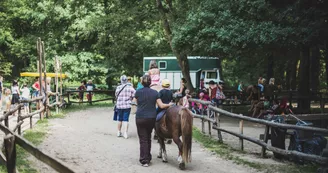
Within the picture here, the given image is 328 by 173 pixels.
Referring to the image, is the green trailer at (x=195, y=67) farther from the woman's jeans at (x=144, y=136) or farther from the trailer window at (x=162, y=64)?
the woman's jeans at (x=144, y=136)

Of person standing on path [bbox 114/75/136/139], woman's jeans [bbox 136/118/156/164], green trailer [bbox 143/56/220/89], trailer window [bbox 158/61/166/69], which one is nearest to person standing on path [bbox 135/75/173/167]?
woman's jeans [bbox 136/118/156/164]

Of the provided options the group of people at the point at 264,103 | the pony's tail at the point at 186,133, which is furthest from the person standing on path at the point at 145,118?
the group of people at the point at 264,103

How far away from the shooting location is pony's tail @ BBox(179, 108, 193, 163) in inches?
347

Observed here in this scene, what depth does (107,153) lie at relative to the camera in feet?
35.1

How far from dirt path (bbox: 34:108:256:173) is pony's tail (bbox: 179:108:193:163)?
0.35 m

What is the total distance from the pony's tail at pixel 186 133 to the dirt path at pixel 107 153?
0.35m

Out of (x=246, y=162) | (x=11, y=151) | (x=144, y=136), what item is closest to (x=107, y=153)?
(x=144, y=136)

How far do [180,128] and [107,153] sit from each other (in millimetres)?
2452

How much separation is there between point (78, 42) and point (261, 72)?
17.0 meters

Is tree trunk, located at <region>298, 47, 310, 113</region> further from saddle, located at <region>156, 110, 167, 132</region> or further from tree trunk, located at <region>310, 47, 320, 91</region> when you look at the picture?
saddle, located at <region>156, 110, 167, 132</region>

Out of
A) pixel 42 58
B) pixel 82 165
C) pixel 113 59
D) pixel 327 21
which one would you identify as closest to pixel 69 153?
pixel 82 165

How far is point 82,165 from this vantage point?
9.24 metres

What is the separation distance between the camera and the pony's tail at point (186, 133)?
28.9 feet

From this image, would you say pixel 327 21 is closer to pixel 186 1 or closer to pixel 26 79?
pixel 186 1
